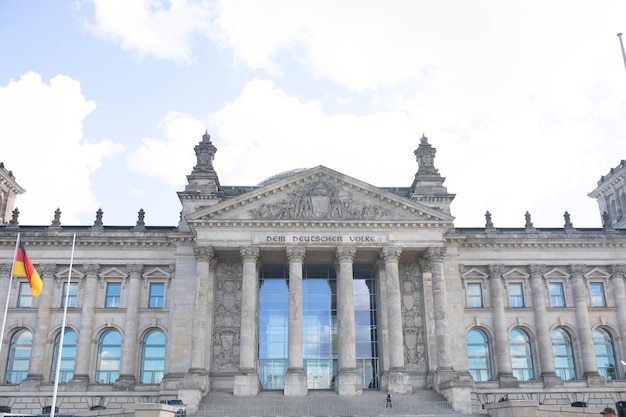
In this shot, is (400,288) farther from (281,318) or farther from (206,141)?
(206,141)

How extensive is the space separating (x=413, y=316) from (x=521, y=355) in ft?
31.9

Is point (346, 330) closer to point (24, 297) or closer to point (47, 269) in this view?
point (47, 269)

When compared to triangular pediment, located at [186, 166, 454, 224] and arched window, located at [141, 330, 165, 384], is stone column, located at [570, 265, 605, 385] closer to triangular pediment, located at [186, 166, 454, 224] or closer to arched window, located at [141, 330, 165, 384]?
triangular pediment, located at [186, 166, 454, 224]

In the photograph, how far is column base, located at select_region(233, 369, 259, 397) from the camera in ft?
140

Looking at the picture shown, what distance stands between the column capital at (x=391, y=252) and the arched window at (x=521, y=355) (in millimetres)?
12583

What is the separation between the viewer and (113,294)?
167ft

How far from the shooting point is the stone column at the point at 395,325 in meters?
43.7

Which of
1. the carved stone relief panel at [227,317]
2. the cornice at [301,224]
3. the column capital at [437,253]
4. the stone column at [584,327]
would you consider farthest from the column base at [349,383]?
the stone column at [584,327]

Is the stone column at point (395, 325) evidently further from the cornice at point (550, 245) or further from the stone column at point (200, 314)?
the stone column at point (200, 314)

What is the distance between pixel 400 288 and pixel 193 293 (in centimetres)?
1631

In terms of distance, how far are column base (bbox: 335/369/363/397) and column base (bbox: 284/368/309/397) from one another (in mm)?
2407

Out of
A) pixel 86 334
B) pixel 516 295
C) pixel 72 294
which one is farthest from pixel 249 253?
pixel 516 295

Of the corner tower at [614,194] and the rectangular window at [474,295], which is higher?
the corner tower at [614,194]

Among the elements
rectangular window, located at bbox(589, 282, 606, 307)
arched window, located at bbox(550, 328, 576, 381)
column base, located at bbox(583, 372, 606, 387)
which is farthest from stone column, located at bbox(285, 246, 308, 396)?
rectangular window, located at bbox(589, 282, 606, 307)
